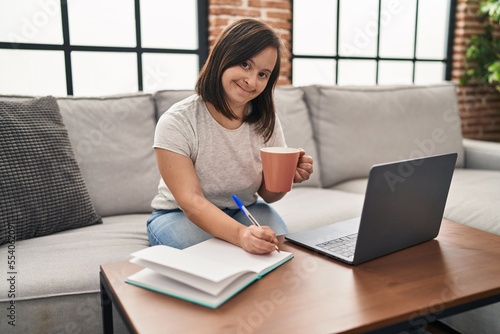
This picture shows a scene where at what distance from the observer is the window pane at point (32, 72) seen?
2355 millimetres

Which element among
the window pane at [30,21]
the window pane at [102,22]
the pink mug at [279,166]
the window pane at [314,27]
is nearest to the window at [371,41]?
the window pane at [314,27]

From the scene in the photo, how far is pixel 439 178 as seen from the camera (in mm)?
1097

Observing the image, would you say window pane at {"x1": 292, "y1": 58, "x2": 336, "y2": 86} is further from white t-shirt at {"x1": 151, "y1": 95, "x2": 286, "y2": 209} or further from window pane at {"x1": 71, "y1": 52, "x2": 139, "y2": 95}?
white t-shirt at {"x1": 151, "y1": 95, "x2": 286, "y2": 209}

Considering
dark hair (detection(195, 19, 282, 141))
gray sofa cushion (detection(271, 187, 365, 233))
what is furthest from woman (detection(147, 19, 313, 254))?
gray sofa cushion (detection(271, 187, 365, 233))

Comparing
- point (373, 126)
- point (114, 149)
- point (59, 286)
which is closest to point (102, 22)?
point (114, 149)

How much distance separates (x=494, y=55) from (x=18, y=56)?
337 centimetres

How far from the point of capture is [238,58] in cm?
129

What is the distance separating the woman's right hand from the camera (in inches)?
40.3

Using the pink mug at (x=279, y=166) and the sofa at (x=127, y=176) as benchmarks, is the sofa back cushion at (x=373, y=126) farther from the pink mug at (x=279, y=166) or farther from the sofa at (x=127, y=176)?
the pink mug at (x=279, y=166)

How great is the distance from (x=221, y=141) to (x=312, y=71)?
2.13 m

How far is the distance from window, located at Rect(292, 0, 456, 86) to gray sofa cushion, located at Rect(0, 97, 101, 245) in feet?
6.57

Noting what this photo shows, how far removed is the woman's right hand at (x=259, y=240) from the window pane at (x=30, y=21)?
1.92 meters

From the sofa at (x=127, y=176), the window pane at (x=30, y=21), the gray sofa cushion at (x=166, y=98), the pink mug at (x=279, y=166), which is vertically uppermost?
the window pane at (x=30, y=21)

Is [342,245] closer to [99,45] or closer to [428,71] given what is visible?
[99,45]
